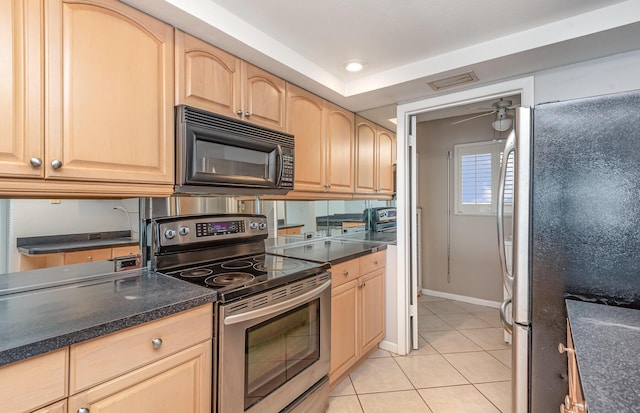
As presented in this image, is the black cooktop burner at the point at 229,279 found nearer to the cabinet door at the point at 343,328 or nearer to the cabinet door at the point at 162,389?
the cabinet door at the point at 162,389

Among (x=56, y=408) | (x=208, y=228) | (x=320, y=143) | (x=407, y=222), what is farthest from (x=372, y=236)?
(x=56, y=408)

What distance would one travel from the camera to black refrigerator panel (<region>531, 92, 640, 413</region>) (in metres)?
1.10

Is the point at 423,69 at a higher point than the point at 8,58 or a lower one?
higher

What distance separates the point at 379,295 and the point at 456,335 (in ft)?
3.20

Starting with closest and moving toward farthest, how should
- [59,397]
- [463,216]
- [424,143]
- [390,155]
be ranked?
[59,397] < [390,155] < [463,216] < [424,143]

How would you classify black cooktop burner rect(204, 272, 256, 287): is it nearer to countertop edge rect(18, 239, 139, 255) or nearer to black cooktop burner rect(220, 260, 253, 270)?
black cooktop burner rect(220, 260, 253, 270)

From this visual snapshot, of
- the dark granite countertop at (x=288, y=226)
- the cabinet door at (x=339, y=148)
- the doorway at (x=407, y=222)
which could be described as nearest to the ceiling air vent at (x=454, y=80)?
the doorway at (x=407, y=222)

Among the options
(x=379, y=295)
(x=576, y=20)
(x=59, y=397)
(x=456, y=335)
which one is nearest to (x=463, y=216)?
(x=456, y=335)

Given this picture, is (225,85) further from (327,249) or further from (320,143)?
(327,249)

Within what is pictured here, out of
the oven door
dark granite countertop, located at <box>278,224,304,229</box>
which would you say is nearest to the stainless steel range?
the oven door

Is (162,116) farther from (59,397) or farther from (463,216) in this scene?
(463,216)

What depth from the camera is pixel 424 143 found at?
162 inches

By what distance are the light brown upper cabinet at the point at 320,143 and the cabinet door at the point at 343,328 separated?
0.75 m

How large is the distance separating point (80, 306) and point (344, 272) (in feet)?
4.73
